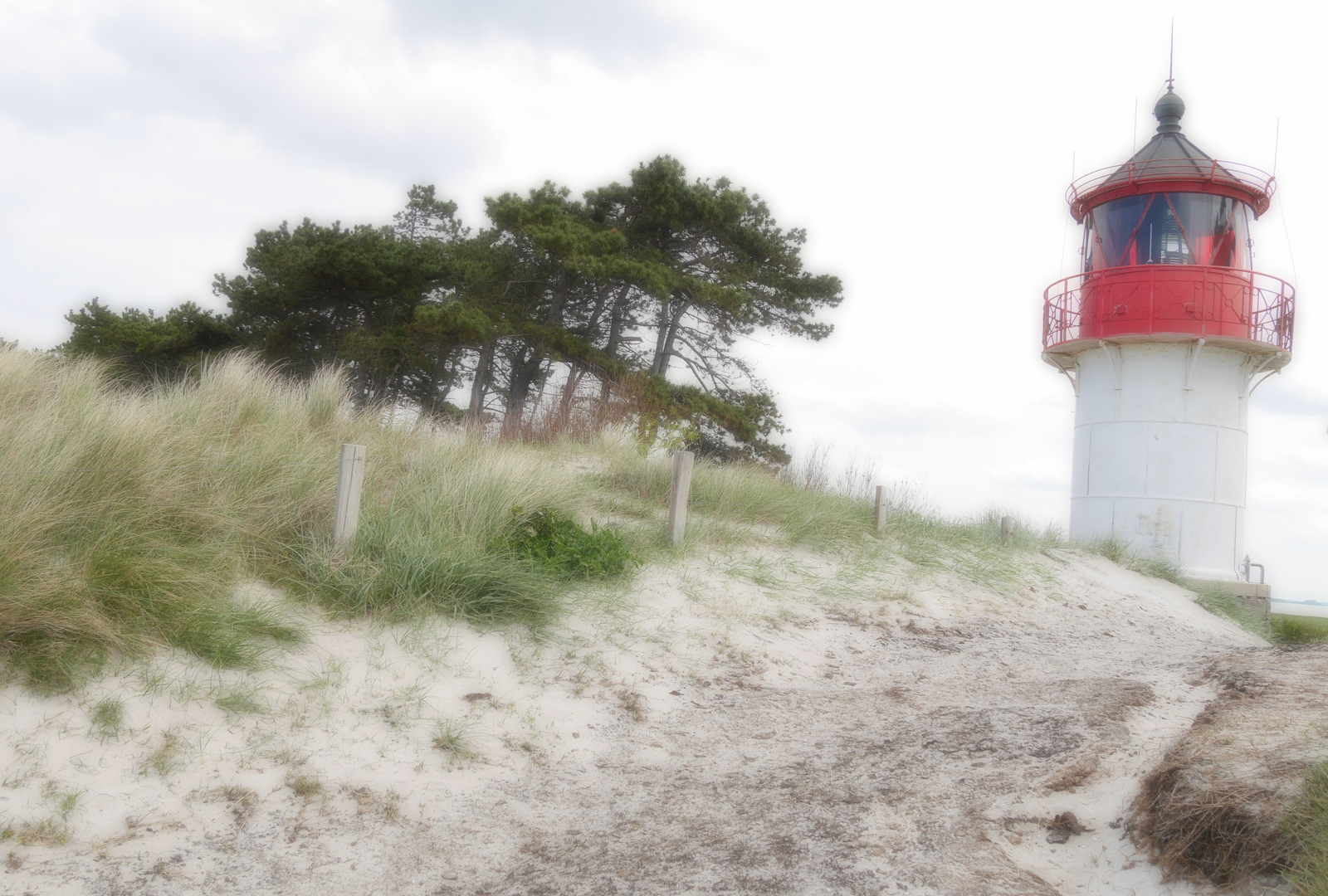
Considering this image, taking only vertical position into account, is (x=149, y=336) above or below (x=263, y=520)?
above

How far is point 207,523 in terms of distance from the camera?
214 inches

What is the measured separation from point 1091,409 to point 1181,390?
134 centimetres

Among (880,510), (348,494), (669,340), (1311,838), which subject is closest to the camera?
(1311,838)

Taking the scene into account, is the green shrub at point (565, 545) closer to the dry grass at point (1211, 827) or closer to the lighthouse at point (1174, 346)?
the dry grass at point (1211, 827)

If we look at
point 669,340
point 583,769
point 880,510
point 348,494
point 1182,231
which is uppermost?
point 1182,231

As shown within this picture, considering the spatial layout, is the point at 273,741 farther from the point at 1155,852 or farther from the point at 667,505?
the point at 667,505

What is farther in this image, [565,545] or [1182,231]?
[1182,231]

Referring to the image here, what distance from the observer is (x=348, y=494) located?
5.78 metres

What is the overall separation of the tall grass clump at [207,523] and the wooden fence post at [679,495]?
97 cm

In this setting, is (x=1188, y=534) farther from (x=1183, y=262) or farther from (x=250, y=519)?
(x=250, y=519)

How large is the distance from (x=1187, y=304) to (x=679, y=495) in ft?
32.1

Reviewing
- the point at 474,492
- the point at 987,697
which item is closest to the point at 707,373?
the point at 474,492

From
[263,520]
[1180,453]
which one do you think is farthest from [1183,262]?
[263,520]

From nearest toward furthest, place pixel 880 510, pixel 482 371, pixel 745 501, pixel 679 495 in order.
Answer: pixel 679 495, pixel 745 501, pixel 880 510, pixel 482 371
